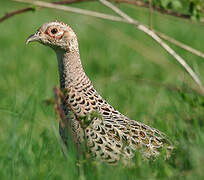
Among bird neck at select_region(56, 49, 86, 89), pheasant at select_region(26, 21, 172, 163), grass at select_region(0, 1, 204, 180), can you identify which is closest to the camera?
grass at select_region(0, 1, 204, 180)

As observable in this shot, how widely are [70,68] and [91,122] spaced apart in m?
0.46

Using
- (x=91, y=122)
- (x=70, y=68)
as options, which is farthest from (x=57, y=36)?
(x=91, y=122)

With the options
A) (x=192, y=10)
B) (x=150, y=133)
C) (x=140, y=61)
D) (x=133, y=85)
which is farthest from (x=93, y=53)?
(x=150, y=133)

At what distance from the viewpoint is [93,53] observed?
9.27 metres

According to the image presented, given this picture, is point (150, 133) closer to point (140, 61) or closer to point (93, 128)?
point (93, 128)

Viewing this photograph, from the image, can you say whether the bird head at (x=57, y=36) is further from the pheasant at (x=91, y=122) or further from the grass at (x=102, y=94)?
the grass at (x=102, y=94)

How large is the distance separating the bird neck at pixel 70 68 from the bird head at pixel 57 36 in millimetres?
49

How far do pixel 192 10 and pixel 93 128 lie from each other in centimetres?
146

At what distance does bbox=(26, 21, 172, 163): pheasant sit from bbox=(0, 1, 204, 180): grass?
166 millimetres

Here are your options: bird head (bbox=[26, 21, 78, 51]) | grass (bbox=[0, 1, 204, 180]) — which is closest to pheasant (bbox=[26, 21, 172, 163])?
bird head (bbox=[26, 21, 78, 51])

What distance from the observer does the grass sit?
3578 mm

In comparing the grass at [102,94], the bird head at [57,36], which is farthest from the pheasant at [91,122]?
the grass at [102,94]

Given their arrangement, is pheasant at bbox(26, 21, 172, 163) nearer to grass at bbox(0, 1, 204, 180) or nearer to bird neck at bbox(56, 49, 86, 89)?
bird neck at bbox(56, 49, 86, 89)

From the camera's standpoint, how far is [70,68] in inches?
166
